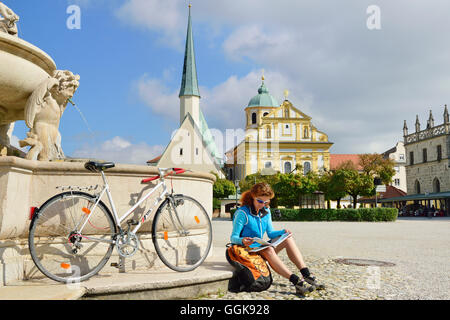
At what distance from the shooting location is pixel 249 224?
449 centimetres

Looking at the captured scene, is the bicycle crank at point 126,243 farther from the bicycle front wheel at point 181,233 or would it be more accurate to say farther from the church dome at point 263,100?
the church dome at point 263,100

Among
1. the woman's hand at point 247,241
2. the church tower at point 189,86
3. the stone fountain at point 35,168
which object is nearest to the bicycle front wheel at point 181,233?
the stone fountain at point 35,168

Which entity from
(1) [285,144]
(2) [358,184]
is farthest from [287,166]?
(2) [358,184]

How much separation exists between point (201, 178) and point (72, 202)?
171 centimetres

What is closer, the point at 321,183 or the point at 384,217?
the point at 384,217

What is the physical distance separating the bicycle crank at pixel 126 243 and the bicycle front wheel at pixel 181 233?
0.20 meters

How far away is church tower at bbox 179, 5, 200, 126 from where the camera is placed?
243 ft

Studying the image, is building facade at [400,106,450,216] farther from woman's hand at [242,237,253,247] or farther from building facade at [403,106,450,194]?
woman's hand at [242,237,253,247]

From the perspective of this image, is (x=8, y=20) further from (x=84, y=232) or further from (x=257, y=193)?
(x=257, y=193)

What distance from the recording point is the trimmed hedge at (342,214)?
28094 millimetres

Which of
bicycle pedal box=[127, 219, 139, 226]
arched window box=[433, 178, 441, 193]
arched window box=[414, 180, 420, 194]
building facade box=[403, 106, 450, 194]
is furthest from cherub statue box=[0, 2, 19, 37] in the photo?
arched window box=[414, 180, 420, 194]

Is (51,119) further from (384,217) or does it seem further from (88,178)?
(384,217)
